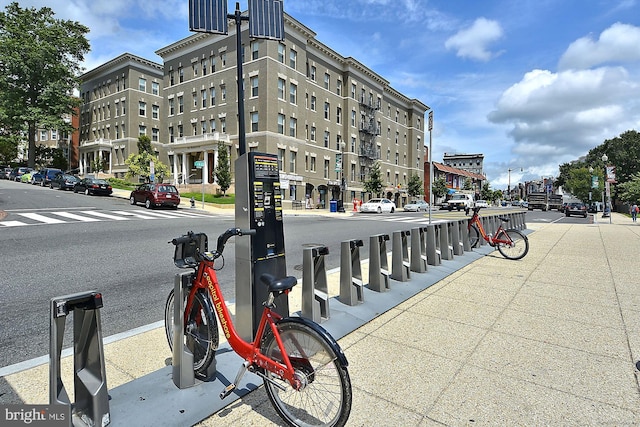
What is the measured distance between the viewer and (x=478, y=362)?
12.2ft

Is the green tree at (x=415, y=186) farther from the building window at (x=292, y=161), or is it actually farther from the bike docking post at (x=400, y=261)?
the bike docking post at (x=400, y=261)

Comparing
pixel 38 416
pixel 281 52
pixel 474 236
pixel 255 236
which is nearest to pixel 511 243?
pixel 474 236

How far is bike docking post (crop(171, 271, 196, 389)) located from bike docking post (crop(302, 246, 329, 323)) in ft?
5.34

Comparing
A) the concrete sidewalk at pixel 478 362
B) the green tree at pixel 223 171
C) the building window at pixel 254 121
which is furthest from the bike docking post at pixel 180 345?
the building window at pixel 254 121

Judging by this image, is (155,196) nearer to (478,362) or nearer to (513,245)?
(513,245)

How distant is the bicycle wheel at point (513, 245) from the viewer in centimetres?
946

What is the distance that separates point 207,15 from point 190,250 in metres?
3.40

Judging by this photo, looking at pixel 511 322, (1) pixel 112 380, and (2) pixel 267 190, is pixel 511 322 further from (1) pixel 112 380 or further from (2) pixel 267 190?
(1) pixel 112 380

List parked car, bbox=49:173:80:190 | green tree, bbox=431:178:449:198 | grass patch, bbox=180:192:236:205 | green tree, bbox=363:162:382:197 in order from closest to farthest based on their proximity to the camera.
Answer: grass patch, bbox=180:192:236:205 → parked car, bbox=49:173:80:190 → green tree, bbox=363:162:382:197 → green tree, bbox=431:178:449:198

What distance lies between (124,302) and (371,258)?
149 inches

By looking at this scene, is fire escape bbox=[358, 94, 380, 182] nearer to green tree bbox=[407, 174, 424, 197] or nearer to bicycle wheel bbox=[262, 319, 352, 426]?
green tree bbox=[407, 174, 424, 197]

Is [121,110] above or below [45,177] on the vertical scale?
above

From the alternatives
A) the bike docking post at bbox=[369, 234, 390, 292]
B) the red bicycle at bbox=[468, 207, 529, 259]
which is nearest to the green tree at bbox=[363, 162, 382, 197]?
the red bicycle at bbox=[468, 207, 529, 259]

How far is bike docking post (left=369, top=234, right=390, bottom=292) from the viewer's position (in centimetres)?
593
